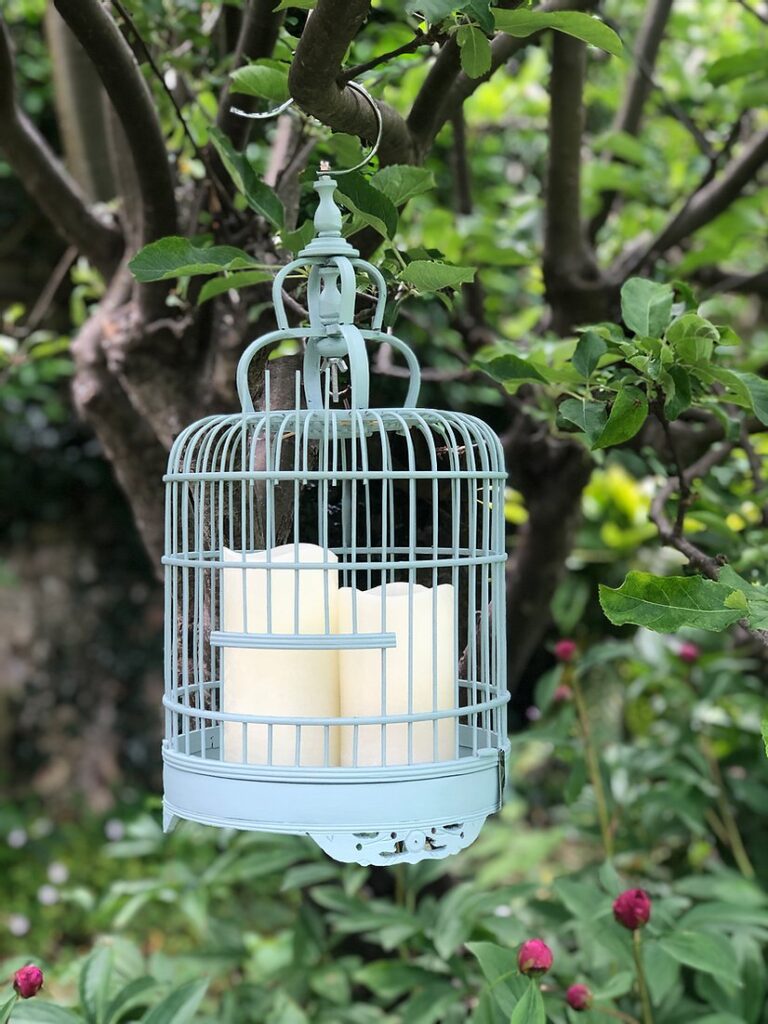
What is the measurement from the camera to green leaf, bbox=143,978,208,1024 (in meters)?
1.17

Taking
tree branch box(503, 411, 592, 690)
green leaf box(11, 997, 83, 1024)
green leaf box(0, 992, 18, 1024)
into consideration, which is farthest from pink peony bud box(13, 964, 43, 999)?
tree branch box(503, 411, 592, 690)

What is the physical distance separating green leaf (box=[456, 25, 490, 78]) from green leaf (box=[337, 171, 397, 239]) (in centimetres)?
13

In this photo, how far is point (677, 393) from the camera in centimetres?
106

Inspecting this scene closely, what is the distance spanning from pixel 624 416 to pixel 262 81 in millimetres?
485

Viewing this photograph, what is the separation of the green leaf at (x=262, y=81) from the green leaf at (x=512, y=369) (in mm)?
337

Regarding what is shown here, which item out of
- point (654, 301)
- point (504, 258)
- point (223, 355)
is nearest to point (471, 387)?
point (504, 258)

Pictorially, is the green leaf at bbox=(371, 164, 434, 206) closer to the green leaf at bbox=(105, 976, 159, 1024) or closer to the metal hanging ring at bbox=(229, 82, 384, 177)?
the metal hanging ring at bbox=(229, 82, 384, 177)

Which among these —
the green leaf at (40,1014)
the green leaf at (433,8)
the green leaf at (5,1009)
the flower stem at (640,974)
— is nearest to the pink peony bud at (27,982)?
the green leaf at (5,1009)

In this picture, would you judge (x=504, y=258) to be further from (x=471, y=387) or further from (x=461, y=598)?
(x=471, y=387)

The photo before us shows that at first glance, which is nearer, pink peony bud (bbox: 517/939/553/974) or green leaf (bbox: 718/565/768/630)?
green leaf (bbox: 718/565/768/630)

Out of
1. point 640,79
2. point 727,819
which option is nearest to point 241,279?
point 640,79

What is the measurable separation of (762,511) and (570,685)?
0.54m

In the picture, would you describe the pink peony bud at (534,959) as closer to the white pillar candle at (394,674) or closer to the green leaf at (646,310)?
the white pillar candle at (394,674)

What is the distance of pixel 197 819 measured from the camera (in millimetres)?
905
